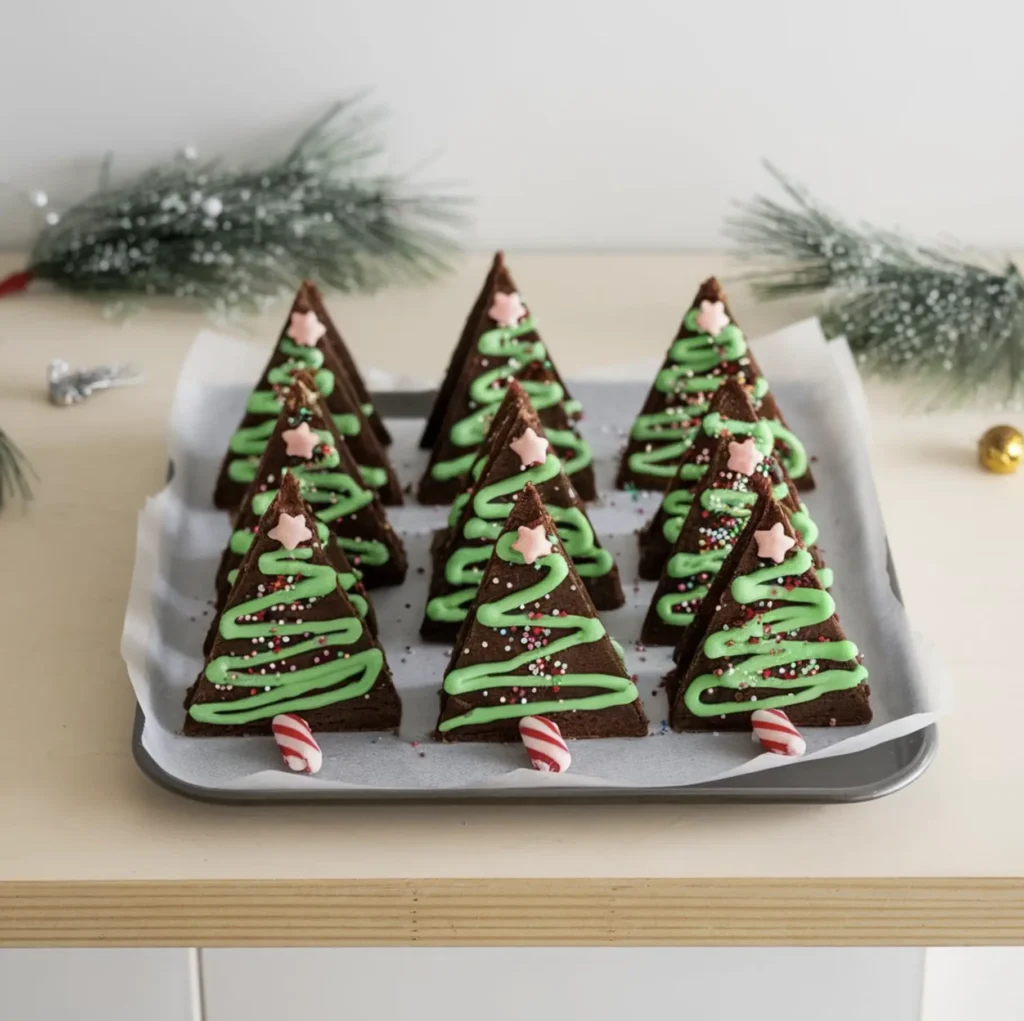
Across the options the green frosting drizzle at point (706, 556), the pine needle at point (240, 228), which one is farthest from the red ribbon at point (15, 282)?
the green frosting drizzle at point (706, 556)

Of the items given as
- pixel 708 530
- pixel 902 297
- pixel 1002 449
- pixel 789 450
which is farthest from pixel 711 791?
pixel 902 297

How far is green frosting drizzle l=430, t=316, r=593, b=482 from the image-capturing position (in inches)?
74.6

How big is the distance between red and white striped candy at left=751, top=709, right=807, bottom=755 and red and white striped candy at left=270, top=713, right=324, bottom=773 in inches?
16.1

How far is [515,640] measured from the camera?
5.12ft

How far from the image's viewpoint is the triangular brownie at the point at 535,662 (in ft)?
5.06

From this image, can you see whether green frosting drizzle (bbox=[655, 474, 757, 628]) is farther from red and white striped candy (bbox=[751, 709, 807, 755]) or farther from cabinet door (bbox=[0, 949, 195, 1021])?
cabinet door (bbox=[0, 949, 195, 1021])

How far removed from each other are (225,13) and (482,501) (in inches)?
34.7

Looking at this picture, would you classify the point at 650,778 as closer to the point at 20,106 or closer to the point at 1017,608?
the point at 1017,608

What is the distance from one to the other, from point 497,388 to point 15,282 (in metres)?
0.79

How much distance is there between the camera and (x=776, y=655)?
158 centimetres

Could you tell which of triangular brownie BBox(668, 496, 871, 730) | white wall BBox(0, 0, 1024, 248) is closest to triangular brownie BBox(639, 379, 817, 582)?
triangular brownie BBox(668, 496, 871, 730)

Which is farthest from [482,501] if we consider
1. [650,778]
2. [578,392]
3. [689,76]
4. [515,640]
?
[689,76]

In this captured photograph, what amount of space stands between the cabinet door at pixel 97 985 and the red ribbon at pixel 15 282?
42.1 inches

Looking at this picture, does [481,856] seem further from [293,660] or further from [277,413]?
[277,413]
